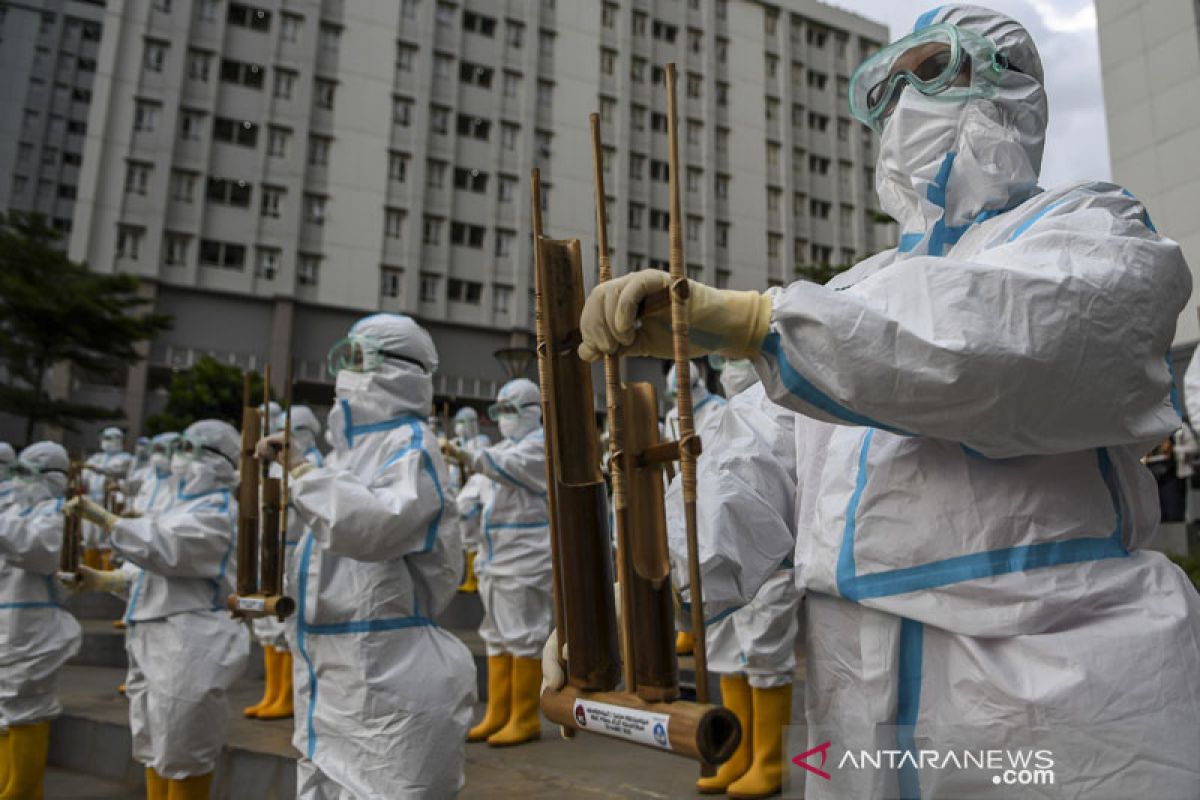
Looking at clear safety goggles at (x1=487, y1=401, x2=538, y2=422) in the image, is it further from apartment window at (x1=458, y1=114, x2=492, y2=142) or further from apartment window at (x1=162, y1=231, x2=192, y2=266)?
apartment window at (x1=458, y1=114, x2=492, y2=142)

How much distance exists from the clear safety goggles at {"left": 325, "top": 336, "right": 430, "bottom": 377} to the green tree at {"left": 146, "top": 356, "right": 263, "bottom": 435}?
16.9 m

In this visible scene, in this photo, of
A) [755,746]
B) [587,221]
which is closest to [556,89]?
[587,221]

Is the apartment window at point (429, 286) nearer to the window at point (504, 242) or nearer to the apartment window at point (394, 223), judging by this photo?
the apartment window at point (394, 223)

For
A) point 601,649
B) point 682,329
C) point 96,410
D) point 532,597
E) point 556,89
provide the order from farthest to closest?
point 556,89, point 96,410, point 532,597, point 601,649, point 682,329

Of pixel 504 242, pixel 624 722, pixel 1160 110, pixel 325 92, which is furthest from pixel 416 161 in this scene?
pixel 624 722

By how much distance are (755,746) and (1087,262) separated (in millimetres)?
4276

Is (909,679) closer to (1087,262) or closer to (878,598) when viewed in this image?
(878,598)

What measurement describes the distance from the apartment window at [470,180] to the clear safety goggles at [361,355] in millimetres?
25322

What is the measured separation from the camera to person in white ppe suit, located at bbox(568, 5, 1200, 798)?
4.81 ft

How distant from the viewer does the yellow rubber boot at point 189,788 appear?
4910 millimetres

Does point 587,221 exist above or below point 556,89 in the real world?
below

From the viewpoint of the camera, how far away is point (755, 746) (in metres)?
5.20

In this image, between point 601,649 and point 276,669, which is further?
point 276,669

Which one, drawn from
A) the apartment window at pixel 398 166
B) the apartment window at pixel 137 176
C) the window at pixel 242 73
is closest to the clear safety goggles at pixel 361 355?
the apartment window at pixel 137 176
